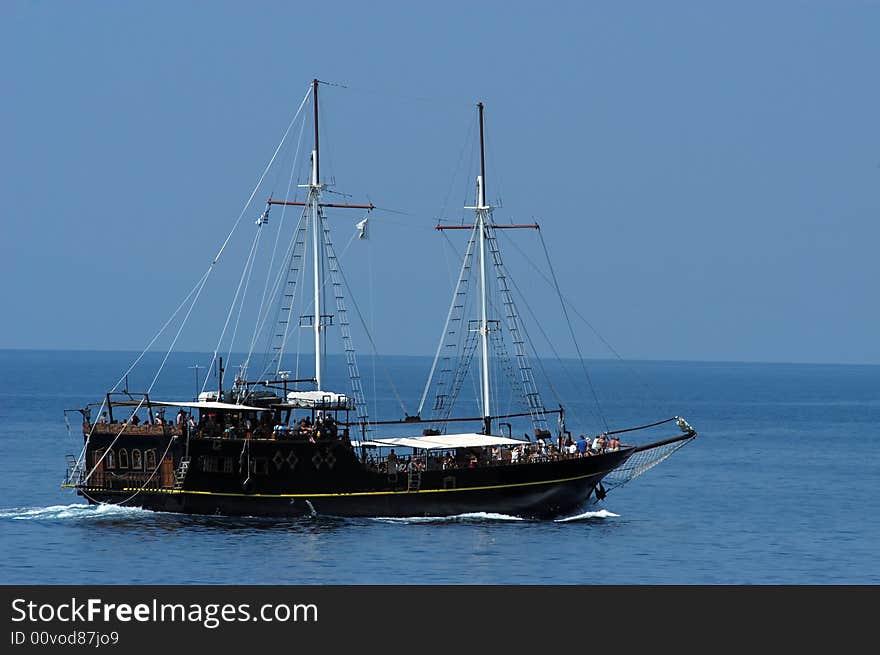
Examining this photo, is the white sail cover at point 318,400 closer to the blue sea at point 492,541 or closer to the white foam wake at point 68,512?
the blue sea at point 492,541

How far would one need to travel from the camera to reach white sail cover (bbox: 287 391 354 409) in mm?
67125

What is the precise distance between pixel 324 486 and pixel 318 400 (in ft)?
12.9

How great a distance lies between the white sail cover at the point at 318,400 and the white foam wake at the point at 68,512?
776 centimetres

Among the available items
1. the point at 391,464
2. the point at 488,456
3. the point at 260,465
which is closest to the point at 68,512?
the point at 260,465

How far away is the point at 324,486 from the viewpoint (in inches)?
2589

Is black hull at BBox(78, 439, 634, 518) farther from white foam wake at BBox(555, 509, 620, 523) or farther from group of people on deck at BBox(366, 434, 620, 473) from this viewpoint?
white foam wake at BBox(555, 509, 620, 523)

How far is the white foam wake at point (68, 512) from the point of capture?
67.5 metres

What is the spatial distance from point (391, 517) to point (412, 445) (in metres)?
3.10

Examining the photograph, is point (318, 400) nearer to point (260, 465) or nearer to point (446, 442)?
point (260, 465)

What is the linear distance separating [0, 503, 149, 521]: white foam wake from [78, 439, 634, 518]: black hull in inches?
43.0
